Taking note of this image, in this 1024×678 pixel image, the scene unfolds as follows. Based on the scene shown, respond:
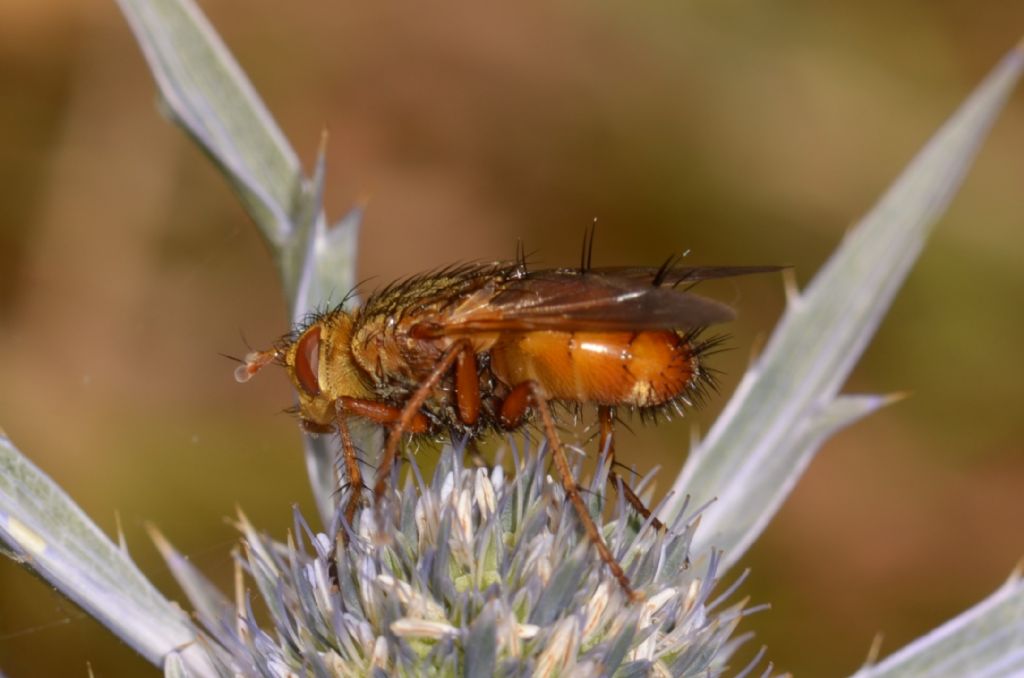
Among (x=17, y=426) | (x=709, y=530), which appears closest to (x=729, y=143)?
(x=709, y=530)

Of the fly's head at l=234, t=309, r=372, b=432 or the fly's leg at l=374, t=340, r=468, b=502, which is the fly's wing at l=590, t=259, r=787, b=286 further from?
the fly's head at l=234, t=309, r=372, b=432

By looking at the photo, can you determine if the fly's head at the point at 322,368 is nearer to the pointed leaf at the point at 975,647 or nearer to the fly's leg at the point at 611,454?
the fly's leg at the point at 611,454

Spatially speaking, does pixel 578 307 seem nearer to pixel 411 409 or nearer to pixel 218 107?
pixel 411 409

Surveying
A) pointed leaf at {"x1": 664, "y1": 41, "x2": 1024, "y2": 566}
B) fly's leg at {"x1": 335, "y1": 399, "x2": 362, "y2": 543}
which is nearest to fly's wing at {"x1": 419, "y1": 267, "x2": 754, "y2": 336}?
fly's leg at {"x1": 335, "y1": 399, "x2": 362, "y2": 543}

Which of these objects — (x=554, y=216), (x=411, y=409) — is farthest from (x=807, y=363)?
(x=554, y=216)

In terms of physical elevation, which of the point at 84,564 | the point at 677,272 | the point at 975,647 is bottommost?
the point at 975,647

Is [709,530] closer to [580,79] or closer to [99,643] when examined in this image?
[99,643]
